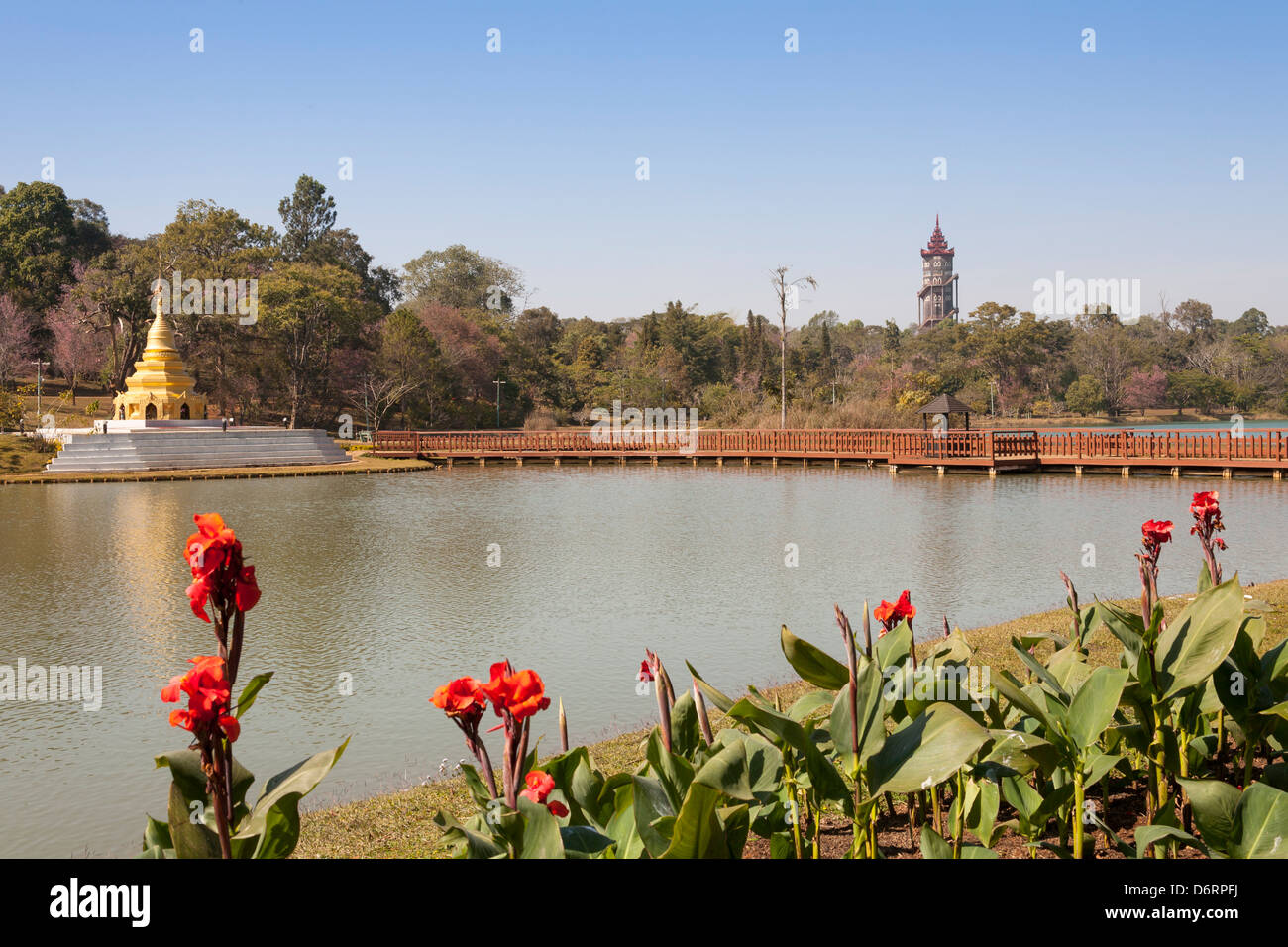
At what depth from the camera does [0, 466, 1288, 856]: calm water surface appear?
213 inches

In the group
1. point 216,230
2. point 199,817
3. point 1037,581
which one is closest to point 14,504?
point 1037,581

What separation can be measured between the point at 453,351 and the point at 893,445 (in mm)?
24277

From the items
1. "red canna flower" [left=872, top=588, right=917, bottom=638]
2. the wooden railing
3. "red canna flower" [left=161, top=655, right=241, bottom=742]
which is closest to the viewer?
"red canna flower" [left=161, top=655, right=241, bottom=742]

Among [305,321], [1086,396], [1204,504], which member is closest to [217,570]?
[1204,504]

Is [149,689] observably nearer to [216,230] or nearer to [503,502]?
[503,502]

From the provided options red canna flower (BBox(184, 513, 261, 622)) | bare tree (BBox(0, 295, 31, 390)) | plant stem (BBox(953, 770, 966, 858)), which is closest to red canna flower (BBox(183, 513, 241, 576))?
red canna flower (BBox(184, 513, 261, 622))

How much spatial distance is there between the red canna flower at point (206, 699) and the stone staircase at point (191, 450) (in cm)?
2860

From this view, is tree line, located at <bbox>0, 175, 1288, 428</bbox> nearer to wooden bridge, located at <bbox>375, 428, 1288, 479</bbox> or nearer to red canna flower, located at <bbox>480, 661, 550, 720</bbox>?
wooden bridge, located at <bbox>375, 428, 1288, 479</bbox>

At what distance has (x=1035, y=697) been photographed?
2590 mm

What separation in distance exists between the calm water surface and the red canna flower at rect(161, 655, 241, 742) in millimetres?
3236

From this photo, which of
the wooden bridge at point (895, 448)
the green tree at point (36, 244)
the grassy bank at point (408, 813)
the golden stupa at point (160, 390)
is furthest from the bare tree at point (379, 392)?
the grassy bank at point (408, 813)

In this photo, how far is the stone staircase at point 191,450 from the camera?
27.1 metres

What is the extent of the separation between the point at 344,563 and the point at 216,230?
117 ft

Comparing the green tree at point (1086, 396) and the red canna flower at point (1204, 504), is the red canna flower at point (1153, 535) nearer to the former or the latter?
the red canna flower at point (1204, 504)
